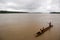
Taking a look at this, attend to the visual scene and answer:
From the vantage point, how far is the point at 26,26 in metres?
1.32

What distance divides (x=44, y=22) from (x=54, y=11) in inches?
8.3

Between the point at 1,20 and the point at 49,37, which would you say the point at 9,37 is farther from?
the point at 49,37

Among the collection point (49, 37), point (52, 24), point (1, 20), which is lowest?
point (49, 37)

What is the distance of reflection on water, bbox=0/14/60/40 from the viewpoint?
1267 mm

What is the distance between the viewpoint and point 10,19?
128cm

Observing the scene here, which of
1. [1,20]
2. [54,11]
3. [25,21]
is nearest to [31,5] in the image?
[25,21]

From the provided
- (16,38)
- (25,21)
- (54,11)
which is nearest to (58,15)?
(54,11)

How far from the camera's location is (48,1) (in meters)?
1.36

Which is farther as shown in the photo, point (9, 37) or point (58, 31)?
point (58, 31)

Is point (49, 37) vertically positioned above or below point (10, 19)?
below

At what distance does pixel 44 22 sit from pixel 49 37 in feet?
0.72

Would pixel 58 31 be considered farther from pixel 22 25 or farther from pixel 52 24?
pixel 22 25

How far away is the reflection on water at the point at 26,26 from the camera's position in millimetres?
1267

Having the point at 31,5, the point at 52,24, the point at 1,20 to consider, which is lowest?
the point at 52,24
